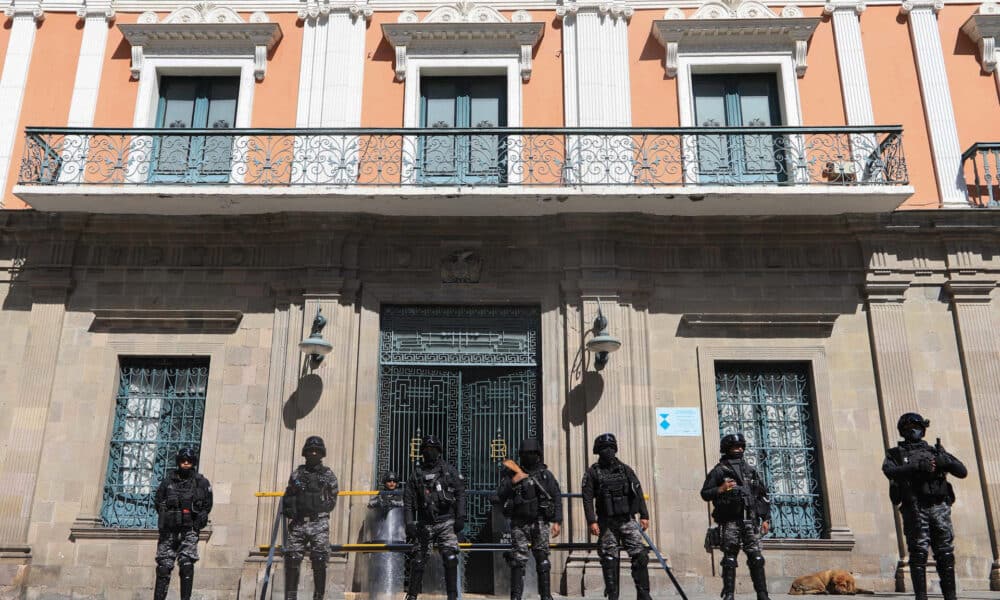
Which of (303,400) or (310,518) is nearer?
(310,518)

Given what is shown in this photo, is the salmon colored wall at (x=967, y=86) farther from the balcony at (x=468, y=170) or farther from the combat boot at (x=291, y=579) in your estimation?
the combat boot at (x=291, y=579)

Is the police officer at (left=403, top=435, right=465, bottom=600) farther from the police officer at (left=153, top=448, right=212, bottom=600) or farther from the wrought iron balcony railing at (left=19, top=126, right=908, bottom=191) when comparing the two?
the wrought iron balcony railing at (left=19, top=126, right=908, bottom=191)

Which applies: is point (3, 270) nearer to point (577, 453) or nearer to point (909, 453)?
point (577, 453)

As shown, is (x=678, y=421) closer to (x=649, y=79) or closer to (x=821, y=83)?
(x=649, y=79)

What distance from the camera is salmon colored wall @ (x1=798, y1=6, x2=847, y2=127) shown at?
1201 cm

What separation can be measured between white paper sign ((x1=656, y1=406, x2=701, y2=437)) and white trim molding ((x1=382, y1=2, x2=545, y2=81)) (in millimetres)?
5046

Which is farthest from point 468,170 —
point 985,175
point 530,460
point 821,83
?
point 985,175

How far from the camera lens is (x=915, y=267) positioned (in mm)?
11312

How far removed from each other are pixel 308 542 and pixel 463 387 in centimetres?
321

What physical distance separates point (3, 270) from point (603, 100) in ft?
27.4

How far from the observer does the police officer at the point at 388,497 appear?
32.2ft

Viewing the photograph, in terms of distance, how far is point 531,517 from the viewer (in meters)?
8.14

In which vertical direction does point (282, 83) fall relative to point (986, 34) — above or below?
below

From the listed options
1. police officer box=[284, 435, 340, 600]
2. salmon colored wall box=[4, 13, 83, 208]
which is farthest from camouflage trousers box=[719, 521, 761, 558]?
salmon colored wall box=[4, 13, 83, 208]
